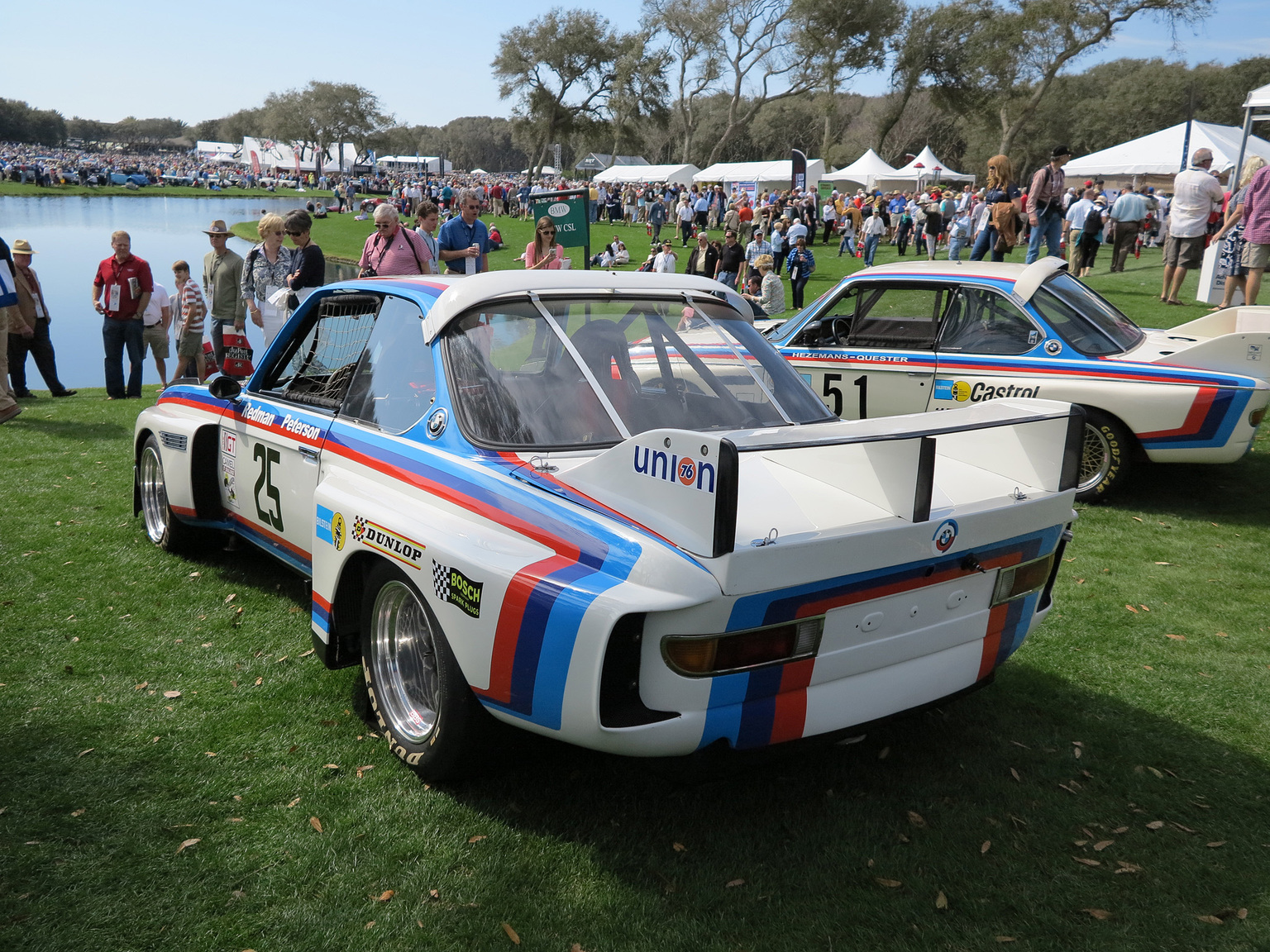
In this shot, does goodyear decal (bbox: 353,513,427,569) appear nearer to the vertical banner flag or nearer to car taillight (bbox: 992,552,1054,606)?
car taillight (bbox: 992,552,1054,606)

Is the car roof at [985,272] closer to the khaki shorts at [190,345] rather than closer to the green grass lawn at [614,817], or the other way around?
the green grass lawn at [614,817]

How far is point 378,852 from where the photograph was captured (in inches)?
115

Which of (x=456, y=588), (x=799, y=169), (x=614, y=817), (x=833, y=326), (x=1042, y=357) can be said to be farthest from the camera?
(x=799, y=169)

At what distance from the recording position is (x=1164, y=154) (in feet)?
100.0

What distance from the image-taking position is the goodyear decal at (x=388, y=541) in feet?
9.79

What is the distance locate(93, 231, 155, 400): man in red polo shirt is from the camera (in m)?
11.5

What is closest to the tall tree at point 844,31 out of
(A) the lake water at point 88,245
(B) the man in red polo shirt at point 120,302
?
(A) the lake water at point 88,245

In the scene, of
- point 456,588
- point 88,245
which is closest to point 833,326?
point 456,588

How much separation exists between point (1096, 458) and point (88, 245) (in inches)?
1342

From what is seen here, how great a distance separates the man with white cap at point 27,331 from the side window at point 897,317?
9253mm

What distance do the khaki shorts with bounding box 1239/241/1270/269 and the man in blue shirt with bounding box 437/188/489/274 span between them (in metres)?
8.10

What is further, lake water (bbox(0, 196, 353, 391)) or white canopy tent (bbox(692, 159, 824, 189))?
white canopy tent (bbox(692, 159, 824, 189))

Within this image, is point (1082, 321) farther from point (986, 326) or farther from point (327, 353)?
point (327, 353)

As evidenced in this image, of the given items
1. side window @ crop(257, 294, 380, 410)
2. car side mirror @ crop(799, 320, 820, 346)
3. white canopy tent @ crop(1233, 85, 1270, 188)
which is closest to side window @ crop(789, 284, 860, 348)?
car side mirror @ crop(799, 320, 820, 346)
